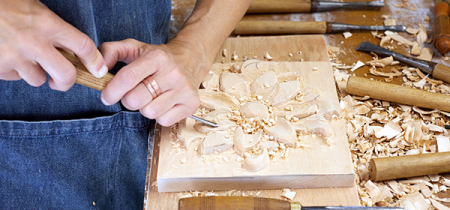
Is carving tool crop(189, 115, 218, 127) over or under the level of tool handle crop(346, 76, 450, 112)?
under

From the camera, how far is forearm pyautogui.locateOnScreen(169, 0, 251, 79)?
1.28 metres

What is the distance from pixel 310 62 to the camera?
1.50m

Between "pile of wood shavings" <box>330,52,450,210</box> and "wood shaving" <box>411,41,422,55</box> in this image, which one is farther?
"wood shaving" <box>411,41,422,55</box>

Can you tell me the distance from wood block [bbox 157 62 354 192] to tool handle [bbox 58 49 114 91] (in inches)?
13.0

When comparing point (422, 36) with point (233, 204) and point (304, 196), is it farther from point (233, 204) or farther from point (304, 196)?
point (233, 204)

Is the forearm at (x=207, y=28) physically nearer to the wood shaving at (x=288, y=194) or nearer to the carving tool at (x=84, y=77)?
the carving tool at (x=84, y=77)

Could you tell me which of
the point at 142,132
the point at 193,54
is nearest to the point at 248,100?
the point at 193,54

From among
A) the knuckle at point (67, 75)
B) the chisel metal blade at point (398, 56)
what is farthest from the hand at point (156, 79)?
the chisel metal blade at point (398, 56)

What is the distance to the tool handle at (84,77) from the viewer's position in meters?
0.96

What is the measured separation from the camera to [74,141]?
1374 millimetres

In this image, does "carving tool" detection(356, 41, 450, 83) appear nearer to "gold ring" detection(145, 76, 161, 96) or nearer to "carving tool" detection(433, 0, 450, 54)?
"carving tool" detection(433, 0, 450, 54)

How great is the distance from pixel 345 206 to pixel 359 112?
52 cm

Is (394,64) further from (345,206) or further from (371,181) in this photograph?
(345,206)

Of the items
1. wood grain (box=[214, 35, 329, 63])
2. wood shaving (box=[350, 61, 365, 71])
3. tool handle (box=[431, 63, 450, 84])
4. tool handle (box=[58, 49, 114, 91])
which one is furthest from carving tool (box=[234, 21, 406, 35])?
tool handle (box=[58, 49, 114, 91])
